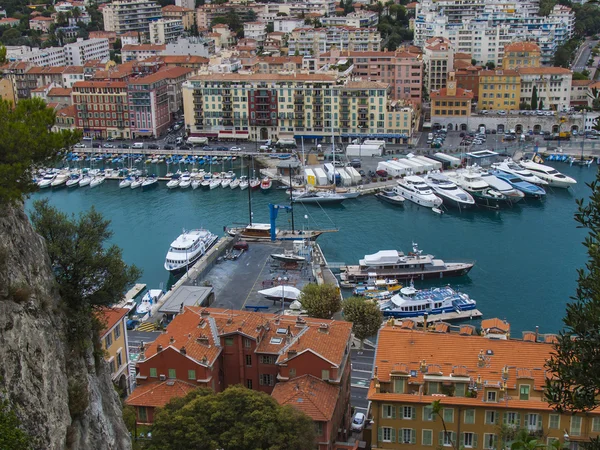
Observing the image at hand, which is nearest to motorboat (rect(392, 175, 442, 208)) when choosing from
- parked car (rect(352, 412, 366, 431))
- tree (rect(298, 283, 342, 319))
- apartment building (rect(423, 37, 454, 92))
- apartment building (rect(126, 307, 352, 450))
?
tree (rect(298, 283, 342, 319))

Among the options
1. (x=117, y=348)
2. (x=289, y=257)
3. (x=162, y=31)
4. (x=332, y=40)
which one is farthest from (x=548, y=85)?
(x=117, y=348)

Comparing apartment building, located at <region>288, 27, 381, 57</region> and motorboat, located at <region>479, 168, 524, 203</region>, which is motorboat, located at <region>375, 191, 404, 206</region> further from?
apartment building, located at <region>288, 27, 381, 57</region>

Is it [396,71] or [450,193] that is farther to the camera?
[396,71]

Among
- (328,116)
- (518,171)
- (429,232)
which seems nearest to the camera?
(429,232)

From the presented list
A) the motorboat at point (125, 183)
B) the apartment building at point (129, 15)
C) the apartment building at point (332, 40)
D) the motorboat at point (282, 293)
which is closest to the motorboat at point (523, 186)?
the motorboat at point (282, 293)

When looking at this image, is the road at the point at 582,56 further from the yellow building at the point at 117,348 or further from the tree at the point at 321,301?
the yellow building at the point at 117,348

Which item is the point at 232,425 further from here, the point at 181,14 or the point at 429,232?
the point at 181,14

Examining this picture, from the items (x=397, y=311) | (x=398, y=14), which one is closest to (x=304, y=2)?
(x=398, y=14)
